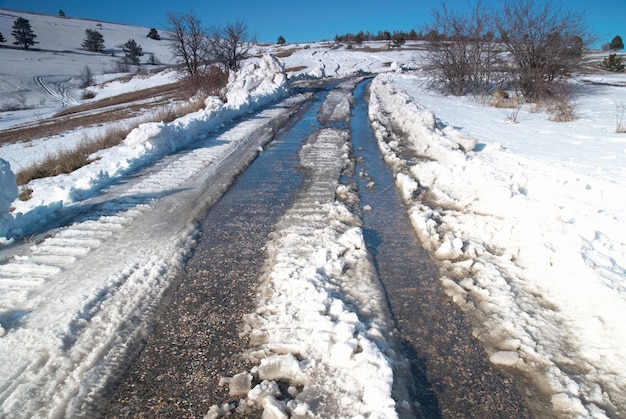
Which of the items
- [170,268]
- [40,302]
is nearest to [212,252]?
[170,268]

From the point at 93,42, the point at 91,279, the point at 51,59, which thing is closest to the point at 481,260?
the point at 91,279

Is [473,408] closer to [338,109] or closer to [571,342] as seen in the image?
[571,342]

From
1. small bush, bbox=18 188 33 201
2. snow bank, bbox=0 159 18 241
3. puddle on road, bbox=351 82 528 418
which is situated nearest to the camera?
puddle on road, bbox=351 82 528 418

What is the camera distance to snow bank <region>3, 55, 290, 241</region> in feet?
16.9

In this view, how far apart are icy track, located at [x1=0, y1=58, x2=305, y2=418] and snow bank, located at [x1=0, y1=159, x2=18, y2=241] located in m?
0.16

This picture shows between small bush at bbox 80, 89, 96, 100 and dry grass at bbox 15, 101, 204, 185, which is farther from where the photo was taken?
small bush at bbox 80, 89, 96, 100

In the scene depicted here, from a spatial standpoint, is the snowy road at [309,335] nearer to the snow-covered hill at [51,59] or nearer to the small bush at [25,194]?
the small bush at [25,194]

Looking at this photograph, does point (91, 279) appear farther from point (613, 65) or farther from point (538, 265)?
point (613, 65)

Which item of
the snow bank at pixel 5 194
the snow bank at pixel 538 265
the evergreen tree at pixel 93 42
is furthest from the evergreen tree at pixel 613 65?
the evergreen tree at pixel 93 42

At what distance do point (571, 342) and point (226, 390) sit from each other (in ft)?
8.19

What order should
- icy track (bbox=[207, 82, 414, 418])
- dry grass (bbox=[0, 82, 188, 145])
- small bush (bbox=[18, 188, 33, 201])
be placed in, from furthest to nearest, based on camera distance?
dry grass (bbox=[0, 82, 188, 145]) → small bush (bbox=[18, 188, 33, 201]) → icy track (bbox=[207, 82, 414, 418])

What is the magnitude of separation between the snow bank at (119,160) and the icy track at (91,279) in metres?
0.04

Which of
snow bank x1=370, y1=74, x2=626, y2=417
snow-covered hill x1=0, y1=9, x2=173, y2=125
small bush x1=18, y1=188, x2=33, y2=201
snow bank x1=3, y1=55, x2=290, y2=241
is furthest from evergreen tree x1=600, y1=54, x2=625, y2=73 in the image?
snow-covered hill x1=0, y1=9, x2=173, y2=125

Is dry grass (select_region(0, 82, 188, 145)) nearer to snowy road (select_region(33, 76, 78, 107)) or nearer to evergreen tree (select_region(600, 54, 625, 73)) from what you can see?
snowy road (select_region(33, 76, 78, 107))
